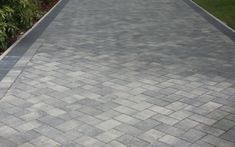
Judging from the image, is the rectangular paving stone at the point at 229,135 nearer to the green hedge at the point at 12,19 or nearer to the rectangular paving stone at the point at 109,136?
the rectangular paving stone at the point at 109,136

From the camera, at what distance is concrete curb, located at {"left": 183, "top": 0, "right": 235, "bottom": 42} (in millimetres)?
11630

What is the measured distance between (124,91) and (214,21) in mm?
7986

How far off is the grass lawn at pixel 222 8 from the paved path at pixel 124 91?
159 centimetres

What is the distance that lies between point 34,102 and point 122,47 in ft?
13.8

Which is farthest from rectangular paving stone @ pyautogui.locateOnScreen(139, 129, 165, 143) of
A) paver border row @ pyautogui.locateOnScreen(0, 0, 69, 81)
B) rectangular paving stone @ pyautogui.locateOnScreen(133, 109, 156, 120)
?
paver border row @ pyautogui.locateOnScreen(0, 0, 69, 81)

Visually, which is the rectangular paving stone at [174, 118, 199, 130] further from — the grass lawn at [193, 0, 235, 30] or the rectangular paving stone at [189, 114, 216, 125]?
the grass lawn at [193, 0, 235, 30]

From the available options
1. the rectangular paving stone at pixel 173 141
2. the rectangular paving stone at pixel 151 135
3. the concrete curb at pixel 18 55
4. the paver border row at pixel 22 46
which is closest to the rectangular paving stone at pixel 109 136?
the rectangular paving stone at pixel 151 135

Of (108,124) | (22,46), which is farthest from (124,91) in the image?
(22,46)

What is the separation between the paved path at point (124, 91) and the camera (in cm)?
514

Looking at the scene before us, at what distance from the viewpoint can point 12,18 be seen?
430 inches

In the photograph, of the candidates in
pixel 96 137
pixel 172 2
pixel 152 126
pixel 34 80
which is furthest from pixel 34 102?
pixel 172 2

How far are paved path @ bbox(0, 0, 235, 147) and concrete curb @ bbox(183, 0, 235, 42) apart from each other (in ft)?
1.17

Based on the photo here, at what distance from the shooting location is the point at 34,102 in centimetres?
627

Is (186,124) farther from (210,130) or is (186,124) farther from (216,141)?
(216,141)
